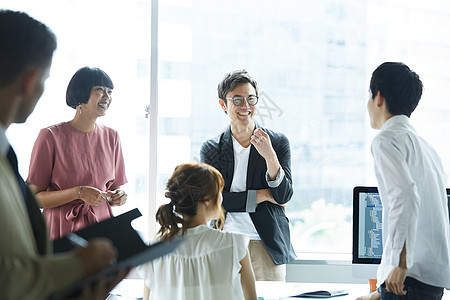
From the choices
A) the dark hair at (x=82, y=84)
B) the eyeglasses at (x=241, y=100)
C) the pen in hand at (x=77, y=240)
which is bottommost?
the pen in hand at (x=77, y=240)

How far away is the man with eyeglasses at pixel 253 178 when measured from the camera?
256 centimetres

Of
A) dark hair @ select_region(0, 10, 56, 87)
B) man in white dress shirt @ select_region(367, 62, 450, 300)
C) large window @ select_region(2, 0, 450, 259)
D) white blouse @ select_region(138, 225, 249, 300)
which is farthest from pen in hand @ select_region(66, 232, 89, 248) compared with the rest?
large window @ select_region(2, 0, 450, 259)

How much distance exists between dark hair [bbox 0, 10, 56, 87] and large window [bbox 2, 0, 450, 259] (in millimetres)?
2670

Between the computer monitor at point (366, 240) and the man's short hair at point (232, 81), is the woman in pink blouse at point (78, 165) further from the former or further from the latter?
the computer monitor at point (366, 240)

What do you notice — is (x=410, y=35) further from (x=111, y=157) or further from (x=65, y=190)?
(x=65, y=190)

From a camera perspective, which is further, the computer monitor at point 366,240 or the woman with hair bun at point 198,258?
the computer monitor at point 366,240

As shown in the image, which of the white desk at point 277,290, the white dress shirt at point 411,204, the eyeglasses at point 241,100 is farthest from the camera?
the eyeglasses at point 241,100

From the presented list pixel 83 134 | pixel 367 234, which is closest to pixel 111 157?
pixel 83 134

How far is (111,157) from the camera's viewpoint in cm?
284

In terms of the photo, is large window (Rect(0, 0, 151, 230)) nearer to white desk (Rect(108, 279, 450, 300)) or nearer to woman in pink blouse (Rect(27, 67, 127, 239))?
woman in pink blouse (Rect(27, 67, 127, 239))

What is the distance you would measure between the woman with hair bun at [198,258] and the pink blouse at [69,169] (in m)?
0.99

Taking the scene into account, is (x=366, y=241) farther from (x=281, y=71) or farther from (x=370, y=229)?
(x=281, y=71)

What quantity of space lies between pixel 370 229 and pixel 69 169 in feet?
5.37

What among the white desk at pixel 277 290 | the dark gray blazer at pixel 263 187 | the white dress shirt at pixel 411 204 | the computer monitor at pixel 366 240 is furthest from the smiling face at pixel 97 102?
the white dress shirt at pixel 411 204
